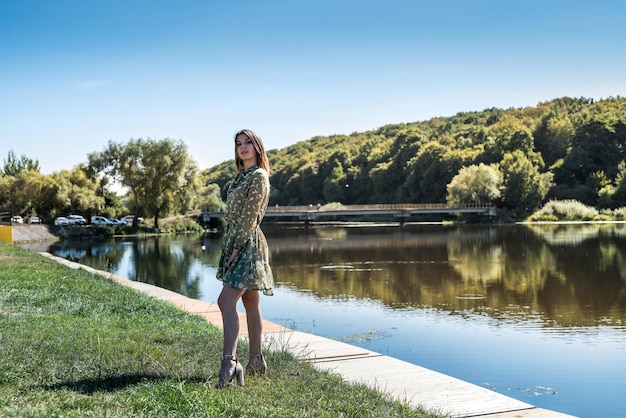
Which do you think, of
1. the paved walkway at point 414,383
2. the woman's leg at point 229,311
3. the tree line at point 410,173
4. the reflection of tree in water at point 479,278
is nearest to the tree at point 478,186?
the tree line at point 410,173

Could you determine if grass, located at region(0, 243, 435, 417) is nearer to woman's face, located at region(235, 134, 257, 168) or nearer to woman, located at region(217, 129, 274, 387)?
woman, located at region(217, 129, 274, 387)

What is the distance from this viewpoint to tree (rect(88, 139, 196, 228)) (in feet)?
198

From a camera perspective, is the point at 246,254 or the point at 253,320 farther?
the point at 253,320

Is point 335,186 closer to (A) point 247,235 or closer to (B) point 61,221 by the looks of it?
(B) point 61,221

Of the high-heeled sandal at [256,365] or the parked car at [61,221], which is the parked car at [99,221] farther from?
the high-heeled sandal at [256,365]

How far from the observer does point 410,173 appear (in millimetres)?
97688

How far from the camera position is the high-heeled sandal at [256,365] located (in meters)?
5.89

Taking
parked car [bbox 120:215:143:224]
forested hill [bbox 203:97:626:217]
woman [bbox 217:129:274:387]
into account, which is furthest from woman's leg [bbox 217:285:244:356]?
forested hill [bbox 203:97:626:217]

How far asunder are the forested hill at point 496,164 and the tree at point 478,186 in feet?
0.42

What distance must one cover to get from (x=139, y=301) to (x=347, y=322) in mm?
4231

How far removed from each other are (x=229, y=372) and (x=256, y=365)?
0.64 m

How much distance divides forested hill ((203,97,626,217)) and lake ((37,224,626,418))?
45.9 meters

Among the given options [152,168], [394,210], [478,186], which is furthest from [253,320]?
[478,186]

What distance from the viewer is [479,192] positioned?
2963 inches
